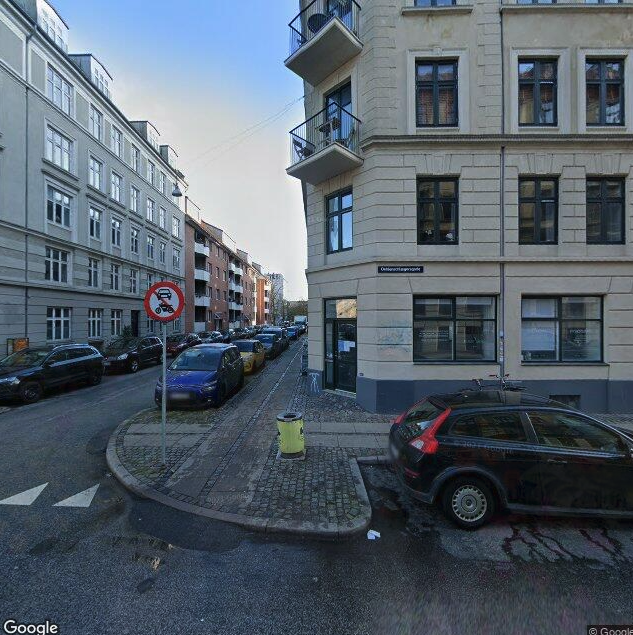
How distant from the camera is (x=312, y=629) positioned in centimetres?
267

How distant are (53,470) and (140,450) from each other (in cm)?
129

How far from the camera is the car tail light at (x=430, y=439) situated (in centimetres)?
415

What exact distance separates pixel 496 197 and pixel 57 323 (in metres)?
22.0

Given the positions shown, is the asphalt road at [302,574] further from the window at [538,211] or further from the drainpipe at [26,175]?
the drainpipe at [26,175]

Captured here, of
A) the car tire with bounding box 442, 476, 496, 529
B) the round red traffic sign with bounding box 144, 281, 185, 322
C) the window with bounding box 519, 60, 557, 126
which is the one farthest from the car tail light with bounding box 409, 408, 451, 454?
the window with bounding box 519, 60, 557, 126

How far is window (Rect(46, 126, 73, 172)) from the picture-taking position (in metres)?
18.1

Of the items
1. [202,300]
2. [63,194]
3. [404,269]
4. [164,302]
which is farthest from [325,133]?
[202,300]

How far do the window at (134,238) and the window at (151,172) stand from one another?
5468 mm

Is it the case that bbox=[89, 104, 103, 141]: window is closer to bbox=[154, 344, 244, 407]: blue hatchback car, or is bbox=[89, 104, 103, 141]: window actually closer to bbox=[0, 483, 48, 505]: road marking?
bbox=[154, 344, 244, 407]: blue hatchback car

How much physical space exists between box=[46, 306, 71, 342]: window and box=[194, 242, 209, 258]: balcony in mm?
20934

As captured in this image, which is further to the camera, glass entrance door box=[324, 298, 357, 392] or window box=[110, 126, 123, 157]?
window box=[110, 126, 123, 157]

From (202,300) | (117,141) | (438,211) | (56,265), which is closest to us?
(438,211)

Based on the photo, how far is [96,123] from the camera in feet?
73.0

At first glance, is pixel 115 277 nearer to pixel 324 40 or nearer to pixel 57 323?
pixel 57 323
